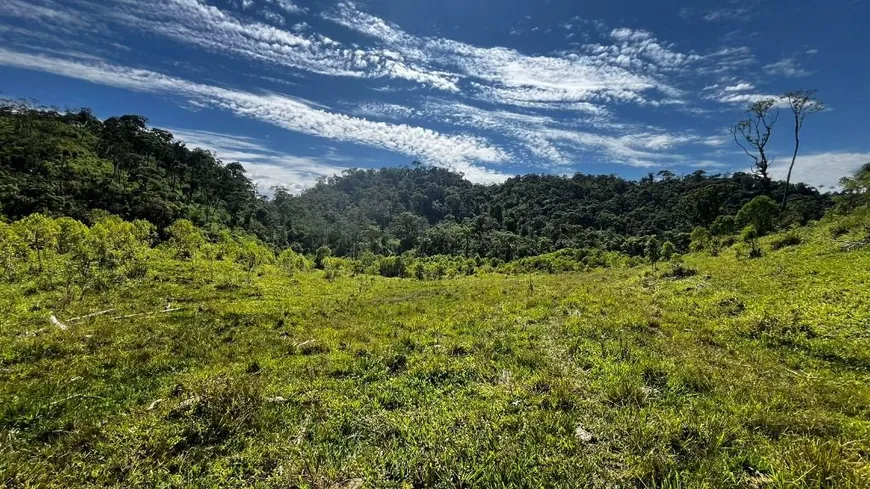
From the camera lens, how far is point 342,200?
16450 cm

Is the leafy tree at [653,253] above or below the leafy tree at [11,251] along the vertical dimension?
above

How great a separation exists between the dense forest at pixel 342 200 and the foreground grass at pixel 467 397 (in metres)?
32.5

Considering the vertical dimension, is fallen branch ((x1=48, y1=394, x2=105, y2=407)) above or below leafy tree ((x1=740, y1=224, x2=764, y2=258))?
below

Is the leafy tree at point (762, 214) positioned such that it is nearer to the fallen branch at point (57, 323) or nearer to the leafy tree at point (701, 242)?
the leafy tree at point (701, 242)

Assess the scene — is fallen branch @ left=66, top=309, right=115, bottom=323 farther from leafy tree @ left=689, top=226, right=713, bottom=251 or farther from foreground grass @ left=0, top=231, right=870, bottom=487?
leafy tree @ left=689, top=226, right=713, bottom=251

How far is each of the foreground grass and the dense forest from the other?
3248 centimetres

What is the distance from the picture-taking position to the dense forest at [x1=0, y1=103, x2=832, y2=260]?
201ft

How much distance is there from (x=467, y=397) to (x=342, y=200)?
536 ft

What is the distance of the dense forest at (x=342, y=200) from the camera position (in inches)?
2415

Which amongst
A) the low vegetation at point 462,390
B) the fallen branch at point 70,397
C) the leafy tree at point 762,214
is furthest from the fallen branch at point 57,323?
the leafy tree at point 762,214

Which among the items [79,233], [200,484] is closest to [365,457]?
[200,484]

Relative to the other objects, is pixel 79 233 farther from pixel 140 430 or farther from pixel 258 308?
pixel 140 430

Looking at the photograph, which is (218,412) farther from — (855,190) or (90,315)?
→ (855,190)

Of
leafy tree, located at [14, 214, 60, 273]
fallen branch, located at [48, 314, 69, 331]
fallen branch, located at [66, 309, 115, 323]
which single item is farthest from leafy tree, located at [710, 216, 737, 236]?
leafy tree, located at [14, 214, 60, 273]
